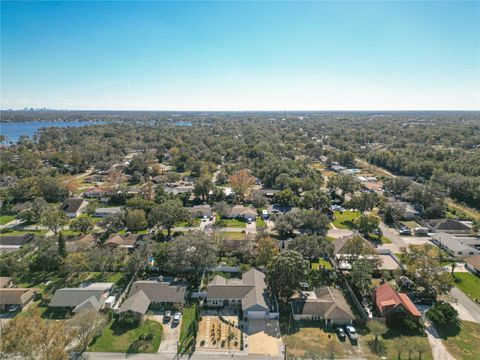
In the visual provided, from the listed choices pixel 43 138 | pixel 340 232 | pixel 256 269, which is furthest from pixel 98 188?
pixel 43 138

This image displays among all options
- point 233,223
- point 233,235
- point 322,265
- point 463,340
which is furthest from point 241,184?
point 463,340

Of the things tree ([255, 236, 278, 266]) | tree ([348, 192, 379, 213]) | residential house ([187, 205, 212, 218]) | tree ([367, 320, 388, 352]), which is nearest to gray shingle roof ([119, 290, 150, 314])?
tree ([255, 236, 278, 266])

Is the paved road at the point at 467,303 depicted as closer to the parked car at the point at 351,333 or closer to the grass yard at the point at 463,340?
the grass yard at the point at 463,340

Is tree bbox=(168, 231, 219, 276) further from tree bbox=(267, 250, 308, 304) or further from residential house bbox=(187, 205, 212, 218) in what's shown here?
residential house bbox=(187, 205, 212, 218)

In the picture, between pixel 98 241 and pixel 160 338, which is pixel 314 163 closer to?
pixel 98 241

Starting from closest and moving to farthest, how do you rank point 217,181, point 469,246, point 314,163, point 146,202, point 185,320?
point 185,320
point 469,246
point 146,202
point 217,181
point 314,163

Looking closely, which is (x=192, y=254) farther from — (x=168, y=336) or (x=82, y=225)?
(x=82, y=225)
